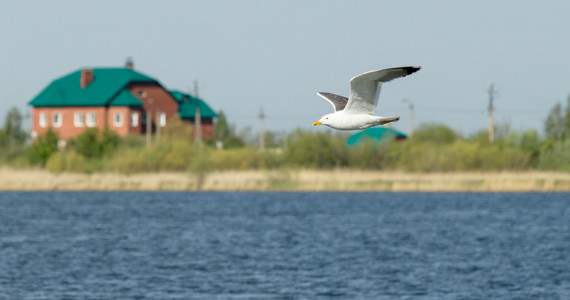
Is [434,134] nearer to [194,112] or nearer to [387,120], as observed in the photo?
[194,112]

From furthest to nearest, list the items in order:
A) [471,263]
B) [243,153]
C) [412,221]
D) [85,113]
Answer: [85,113], [243,153], [412,221], [471,263]

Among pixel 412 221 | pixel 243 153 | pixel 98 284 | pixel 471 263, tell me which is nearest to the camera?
pixel 98 284

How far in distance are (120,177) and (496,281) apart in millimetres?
50962

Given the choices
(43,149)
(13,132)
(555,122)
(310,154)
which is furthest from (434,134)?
(555,122)

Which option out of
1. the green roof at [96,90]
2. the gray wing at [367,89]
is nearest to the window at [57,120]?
the green roof at [96,90]

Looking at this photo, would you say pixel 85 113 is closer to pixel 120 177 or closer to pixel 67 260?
pixel 120 177

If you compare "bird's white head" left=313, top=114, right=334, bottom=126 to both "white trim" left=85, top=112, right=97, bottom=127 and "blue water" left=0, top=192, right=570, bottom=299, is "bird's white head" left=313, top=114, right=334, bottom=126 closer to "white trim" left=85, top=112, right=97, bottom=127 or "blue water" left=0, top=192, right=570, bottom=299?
"blue water" left=0, top=192, right=570, bottom=299

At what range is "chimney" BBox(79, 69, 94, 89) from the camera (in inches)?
4331

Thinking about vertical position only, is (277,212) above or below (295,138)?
below

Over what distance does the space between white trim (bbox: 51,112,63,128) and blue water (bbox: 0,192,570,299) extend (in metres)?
Result: 13.2

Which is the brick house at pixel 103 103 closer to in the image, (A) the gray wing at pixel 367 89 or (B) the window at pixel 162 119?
(B) the window at pixel 162 119

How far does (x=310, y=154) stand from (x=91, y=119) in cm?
3217

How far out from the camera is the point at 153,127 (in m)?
108

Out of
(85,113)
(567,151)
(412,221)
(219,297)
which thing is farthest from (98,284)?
(85,113)
